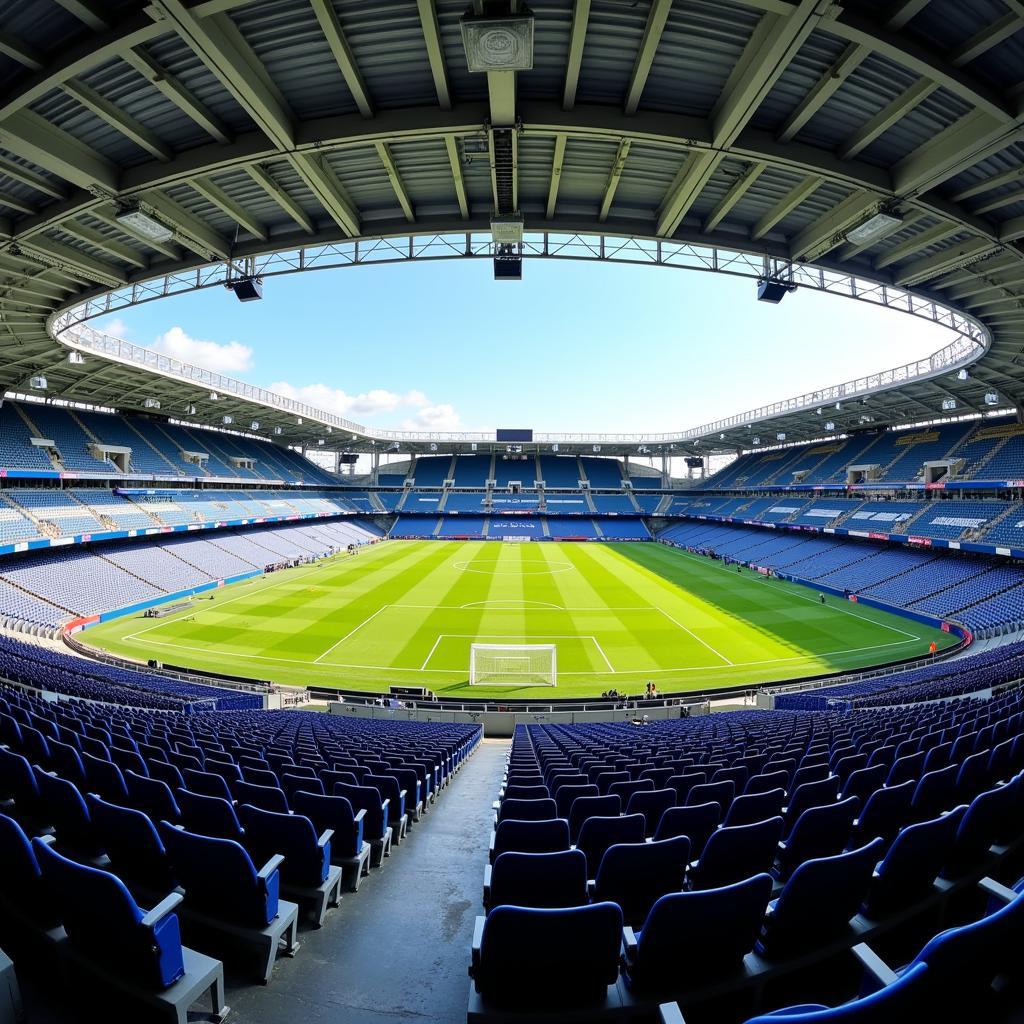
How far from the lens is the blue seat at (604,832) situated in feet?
14.5

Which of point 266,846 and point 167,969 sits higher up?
point 167,969

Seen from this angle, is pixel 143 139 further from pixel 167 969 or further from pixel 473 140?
pixel 167 969

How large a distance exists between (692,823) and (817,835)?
0.99 m

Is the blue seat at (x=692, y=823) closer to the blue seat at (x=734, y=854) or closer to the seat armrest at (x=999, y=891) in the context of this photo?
the blue seat at (x=734, y=854)

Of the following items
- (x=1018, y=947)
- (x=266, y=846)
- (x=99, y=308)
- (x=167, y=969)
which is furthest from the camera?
(x=99, y=308)

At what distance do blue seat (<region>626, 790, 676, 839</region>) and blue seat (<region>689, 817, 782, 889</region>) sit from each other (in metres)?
1.46

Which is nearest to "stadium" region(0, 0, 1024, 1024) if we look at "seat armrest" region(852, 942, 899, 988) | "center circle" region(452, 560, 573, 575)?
"seat armrest" region(852, 942, 899, 988)

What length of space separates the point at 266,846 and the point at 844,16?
12.6 m

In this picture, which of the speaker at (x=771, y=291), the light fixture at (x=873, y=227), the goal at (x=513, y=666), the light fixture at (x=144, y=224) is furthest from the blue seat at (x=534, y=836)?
the goal at (x=513, y=666)

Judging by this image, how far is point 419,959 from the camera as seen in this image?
3881 mm

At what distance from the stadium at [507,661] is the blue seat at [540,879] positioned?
3 cm

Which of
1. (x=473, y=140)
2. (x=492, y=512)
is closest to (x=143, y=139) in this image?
(x=473, y=140)

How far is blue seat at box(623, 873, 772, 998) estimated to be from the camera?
261 cm

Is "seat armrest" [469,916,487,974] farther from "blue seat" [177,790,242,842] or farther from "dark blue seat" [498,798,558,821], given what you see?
"dark blue seat" [498,798,558,821]
